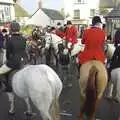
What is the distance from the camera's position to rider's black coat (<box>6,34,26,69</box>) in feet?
24.7

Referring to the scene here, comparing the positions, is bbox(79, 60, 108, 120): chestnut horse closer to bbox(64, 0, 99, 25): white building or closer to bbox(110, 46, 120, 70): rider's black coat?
bbox(110, 46, 120, 70): rider's black coat

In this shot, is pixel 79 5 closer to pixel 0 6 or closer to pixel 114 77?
pixel 0 6

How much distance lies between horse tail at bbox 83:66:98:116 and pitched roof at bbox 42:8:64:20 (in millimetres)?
52965

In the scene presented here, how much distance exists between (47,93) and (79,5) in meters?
55.1

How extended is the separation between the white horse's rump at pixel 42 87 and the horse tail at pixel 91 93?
0.54m

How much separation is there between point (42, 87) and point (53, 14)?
56492 millimetres

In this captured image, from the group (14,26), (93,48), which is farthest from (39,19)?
(93,48)

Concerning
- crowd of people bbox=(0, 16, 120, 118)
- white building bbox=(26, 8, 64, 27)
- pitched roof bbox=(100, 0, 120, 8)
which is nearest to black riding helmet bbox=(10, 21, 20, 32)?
crowd of people bbox=(0, 16, 120, 118)

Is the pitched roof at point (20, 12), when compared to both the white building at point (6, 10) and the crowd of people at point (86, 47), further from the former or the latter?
the crowd of people at point (86, 47)

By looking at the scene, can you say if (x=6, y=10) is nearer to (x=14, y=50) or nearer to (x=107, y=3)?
(x=107, y=3)

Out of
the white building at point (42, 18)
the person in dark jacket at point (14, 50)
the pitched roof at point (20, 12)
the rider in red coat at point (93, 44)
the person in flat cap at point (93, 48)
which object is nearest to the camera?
the person in flat cap at point (93, 48)

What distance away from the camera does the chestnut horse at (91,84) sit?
20.6 ft

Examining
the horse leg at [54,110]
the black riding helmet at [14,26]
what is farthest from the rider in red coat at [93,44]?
the black riding helmet at [14,26]

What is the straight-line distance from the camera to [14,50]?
7598 millimetres
